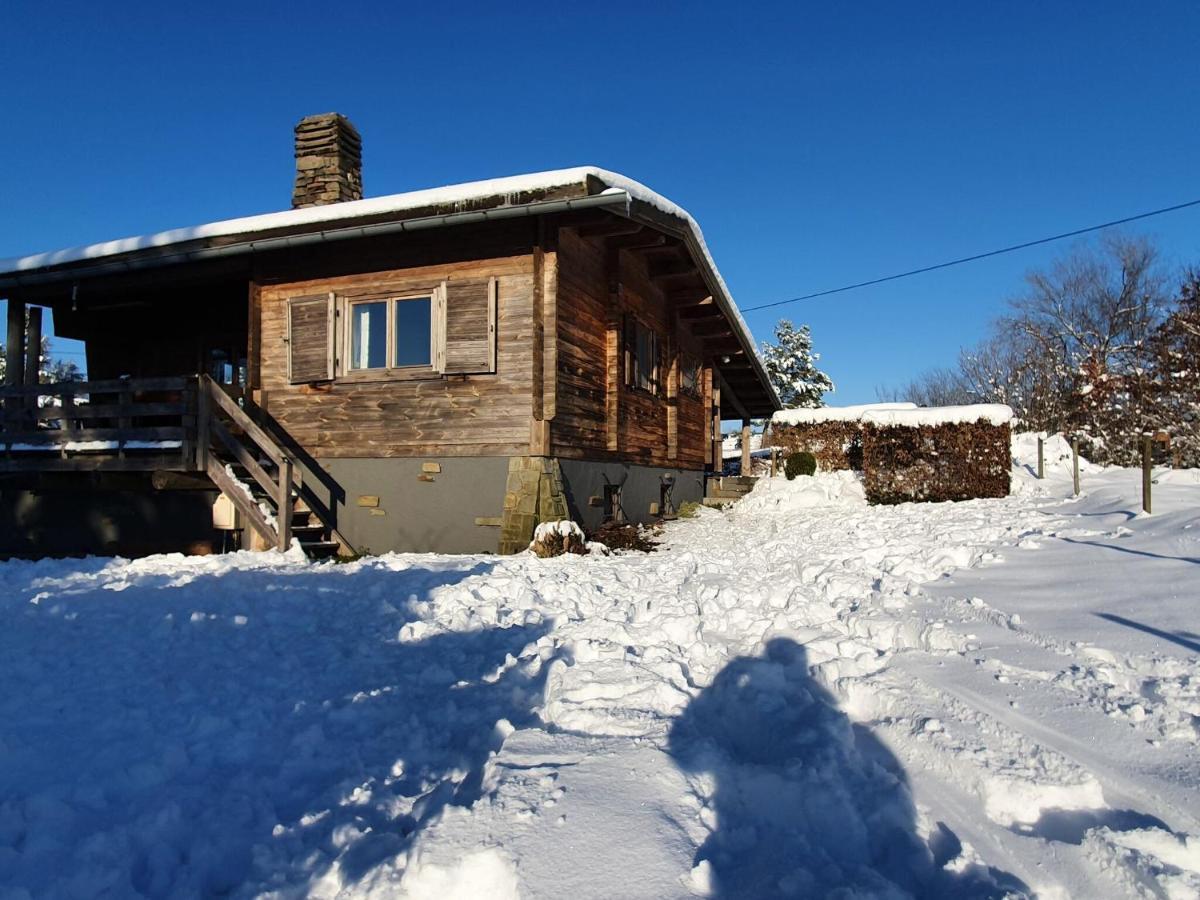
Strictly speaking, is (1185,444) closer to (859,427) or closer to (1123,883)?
(859,427)

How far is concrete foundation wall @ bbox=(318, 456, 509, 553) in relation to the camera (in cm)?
912

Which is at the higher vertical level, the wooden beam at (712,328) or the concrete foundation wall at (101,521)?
the wooden beam at (712,328)

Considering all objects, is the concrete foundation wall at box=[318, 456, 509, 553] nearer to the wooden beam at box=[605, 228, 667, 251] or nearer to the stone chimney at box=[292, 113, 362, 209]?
the wooden beam at box=[605, 228, 667, 251]

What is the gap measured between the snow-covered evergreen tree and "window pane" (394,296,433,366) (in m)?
37.2

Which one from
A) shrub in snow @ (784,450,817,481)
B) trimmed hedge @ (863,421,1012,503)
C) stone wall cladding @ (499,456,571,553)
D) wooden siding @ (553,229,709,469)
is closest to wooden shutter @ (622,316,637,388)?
wooden siding @ (553,229,709,469)

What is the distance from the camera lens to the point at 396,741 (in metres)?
3.06

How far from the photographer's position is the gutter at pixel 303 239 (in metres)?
8.12

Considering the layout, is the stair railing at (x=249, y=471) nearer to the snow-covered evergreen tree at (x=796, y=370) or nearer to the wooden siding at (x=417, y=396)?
the wooden siding at (x=417, y=396)

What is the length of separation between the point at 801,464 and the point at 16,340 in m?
15.7

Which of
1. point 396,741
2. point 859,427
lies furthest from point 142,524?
point 859,427

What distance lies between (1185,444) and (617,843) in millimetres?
24009

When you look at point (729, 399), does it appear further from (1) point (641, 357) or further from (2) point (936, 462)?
(1) point (641, 357)

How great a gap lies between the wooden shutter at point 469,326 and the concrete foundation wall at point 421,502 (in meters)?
1.25

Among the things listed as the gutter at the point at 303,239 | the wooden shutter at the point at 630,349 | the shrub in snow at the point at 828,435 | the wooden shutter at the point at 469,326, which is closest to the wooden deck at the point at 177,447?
the gutter at the point at 303,239
